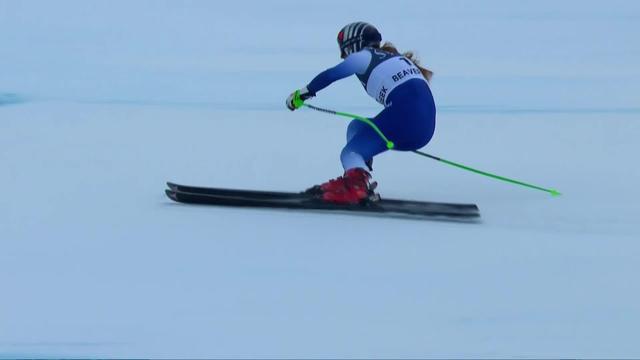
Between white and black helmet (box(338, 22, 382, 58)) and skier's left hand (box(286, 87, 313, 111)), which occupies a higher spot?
white and black helmet (box(338, 22, 382, 58))

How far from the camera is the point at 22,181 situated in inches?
221

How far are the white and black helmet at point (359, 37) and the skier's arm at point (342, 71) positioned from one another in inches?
5.0

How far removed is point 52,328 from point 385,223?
5.83 ft

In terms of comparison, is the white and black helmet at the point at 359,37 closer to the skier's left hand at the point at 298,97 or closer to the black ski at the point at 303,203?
the skier's left hand at the point at 298,97

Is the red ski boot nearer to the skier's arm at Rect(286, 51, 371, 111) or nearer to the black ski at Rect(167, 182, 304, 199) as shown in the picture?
the black ski at Rect(167, 182, 304, 199)

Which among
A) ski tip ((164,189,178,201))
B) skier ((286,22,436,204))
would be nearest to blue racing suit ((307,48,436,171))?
skier ((286,22,436,204))

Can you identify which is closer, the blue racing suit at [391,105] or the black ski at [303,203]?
the black ski at [303,203]

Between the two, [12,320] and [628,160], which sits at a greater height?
[628,160]

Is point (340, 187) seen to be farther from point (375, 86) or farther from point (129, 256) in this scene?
point (129, 256)

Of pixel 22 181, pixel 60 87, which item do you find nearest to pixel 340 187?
pixel 22 181

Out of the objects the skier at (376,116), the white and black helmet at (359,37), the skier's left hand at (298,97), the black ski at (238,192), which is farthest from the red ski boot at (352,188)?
the white and black helmet at (359,37)

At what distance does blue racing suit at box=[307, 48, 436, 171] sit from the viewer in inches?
199

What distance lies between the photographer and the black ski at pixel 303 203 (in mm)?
4930

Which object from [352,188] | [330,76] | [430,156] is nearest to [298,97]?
[330,76]
